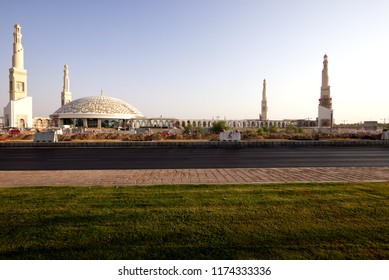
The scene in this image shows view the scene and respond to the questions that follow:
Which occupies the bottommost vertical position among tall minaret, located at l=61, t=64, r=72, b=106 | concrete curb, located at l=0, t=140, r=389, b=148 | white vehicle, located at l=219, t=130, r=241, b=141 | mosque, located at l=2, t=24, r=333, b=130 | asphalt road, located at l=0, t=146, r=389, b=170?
asphalt road, located at l=0, t=146, r=389, b=170

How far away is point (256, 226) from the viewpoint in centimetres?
341

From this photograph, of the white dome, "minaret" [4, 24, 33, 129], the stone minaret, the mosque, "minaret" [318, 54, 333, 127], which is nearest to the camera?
"minaret" [4, 24, 33, 129]

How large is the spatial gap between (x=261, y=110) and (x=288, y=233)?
8950cm

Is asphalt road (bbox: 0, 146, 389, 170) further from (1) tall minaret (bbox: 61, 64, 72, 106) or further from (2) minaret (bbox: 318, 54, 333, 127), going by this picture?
(1) tall minaret (bbox: 61, 64, 72, 106)

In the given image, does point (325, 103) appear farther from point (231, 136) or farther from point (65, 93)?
point (65, 93)

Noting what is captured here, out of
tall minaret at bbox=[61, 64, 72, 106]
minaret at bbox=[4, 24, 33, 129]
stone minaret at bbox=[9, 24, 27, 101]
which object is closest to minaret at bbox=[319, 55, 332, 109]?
minaret at bbox=[4, 24, 33, 129]

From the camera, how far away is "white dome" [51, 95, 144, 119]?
75688 millimetres

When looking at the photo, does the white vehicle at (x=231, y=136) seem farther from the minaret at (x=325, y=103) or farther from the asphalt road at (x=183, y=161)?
the minaret at (x=325, y=103)

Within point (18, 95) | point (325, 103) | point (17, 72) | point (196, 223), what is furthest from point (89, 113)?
point (196, 223)

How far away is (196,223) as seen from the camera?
3506 millimetres

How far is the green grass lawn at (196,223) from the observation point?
9.18 feet

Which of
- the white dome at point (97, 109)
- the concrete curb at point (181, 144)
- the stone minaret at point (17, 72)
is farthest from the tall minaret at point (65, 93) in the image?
the concrete curb at point (181, 144)
